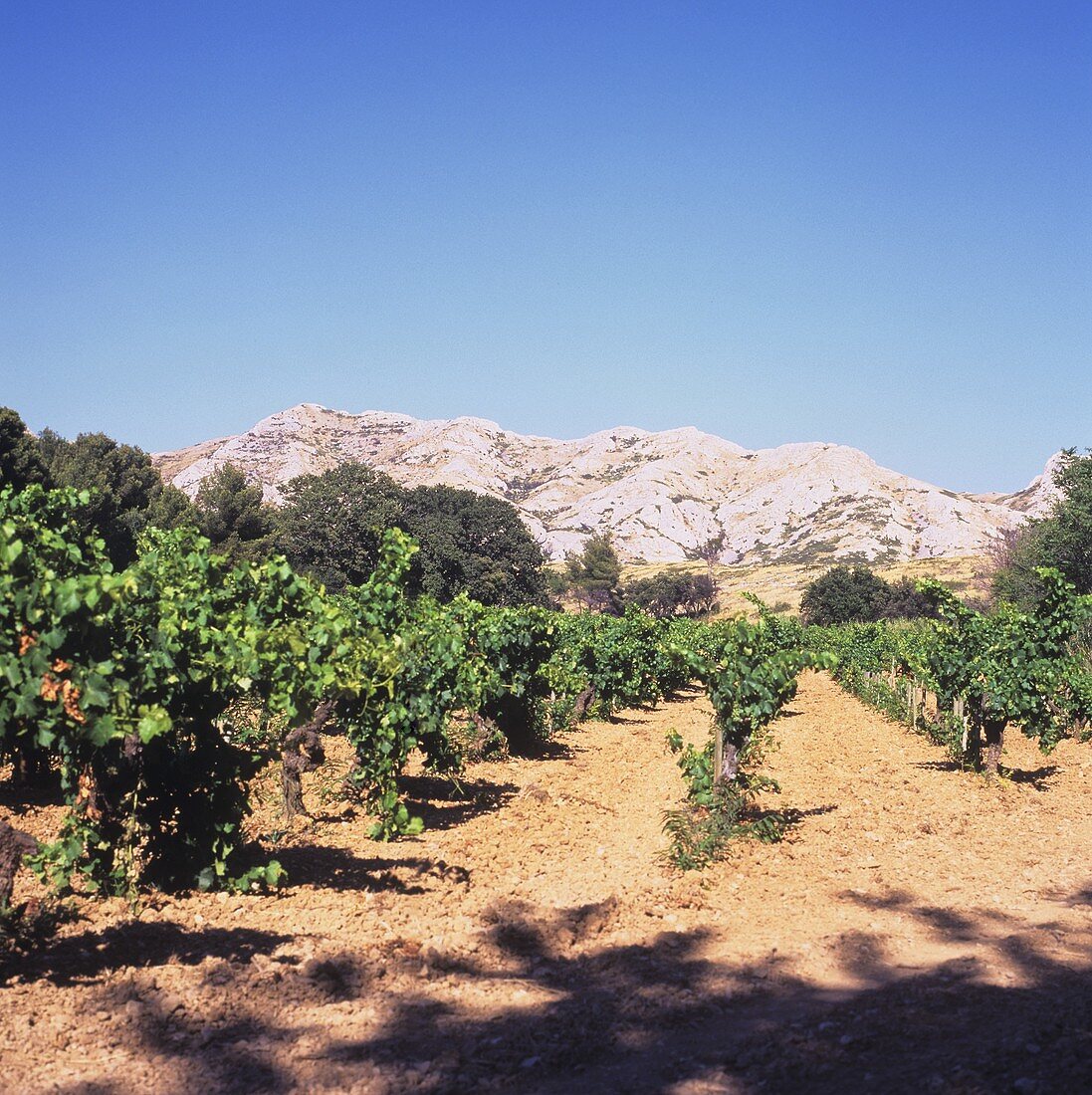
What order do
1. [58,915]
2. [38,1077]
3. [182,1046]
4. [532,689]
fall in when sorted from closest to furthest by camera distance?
[38,1077] < [182,1046] < [58,915] < [532,689]

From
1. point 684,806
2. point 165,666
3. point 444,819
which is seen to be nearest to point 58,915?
point 165,666

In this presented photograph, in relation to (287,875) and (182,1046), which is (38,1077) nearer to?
(182,1046)

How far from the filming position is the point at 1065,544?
4847 centimetres

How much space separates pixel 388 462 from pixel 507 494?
2317 centimetres

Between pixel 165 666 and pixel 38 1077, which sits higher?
pixel 165 666

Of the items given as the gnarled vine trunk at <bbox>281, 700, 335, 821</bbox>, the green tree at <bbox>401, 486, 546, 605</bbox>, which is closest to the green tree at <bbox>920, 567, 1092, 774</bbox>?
the gnarled vine trunk at <bbox>281, 700, 335, 821</bbox>

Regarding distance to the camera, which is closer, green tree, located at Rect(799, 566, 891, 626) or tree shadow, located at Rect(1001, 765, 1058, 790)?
tree shadow, located at Rect(1001, 765, 1058, 790)

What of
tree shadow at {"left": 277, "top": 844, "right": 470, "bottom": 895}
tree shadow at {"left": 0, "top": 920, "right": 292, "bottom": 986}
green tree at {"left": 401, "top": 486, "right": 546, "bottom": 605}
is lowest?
tree shadow at {"left": 277, "top": 844, "right": 470, "bottom": 895}

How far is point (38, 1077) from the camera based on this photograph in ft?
16.5

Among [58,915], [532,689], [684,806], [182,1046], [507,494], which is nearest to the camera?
[182,1046]

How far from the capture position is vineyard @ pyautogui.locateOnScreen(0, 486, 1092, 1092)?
577 cm

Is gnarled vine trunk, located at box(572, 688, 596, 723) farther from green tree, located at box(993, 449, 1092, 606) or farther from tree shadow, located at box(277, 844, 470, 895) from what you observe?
green tree, located at box(993, 449, 1092, 606)

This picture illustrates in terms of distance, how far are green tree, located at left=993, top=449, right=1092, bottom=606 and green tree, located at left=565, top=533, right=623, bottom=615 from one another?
41679 mm

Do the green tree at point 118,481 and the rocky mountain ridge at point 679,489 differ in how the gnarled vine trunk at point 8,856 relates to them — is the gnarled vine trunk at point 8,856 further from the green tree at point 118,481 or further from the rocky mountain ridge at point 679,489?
the rocky mountain ridge at point 679,489
